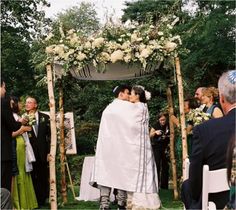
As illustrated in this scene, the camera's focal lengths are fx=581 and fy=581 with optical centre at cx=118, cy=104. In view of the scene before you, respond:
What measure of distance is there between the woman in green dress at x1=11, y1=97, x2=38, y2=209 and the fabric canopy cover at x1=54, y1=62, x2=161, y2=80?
1.06 meters

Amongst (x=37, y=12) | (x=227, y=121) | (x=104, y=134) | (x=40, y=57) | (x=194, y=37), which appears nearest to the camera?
(x=227, y=121)

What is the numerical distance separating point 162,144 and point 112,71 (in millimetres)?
3055

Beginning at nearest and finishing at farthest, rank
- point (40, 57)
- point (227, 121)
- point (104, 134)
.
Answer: point (227, 121), point (104, 134), point (40, 57)

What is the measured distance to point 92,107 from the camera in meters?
16.8

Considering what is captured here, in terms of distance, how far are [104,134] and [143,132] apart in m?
0.54

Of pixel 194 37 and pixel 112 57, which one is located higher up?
pixel 194 37

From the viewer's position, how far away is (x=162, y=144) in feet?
34.6

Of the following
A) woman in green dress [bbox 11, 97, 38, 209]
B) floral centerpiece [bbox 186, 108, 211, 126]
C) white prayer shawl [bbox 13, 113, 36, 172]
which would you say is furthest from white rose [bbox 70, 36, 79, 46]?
floral centerpiece [bbox 186, 108, 211, 126]

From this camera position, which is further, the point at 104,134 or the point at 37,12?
the point at 37,12

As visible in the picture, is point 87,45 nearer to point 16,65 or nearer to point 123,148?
point 123,148

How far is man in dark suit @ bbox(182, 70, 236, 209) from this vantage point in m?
3.14

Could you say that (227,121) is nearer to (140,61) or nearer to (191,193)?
(191,193)

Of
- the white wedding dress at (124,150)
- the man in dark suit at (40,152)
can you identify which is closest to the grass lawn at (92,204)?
the man in dark suit at (40,152)

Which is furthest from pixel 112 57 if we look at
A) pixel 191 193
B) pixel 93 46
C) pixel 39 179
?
pixel 191 193
